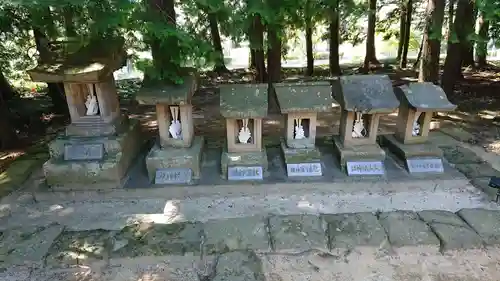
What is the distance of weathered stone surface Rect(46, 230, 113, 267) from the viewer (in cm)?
373

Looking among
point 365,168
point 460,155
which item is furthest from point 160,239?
point 460,155

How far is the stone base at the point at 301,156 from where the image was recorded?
522cm

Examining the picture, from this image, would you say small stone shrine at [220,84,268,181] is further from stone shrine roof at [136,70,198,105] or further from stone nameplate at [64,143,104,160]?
stone nameplate at [64,143,104,160]

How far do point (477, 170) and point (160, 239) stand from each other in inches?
194

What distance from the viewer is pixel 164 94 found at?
15.6 ft

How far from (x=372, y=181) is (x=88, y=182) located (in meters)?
4.16

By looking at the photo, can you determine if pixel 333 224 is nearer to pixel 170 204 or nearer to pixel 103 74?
pixel 170 204

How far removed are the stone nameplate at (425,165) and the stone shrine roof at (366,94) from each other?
1.00m

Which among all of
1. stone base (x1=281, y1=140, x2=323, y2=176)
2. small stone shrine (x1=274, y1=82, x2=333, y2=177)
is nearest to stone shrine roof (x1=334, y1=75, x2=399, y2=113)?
small stone shrine (x1=274, y1=82, x2=333, y2=177)

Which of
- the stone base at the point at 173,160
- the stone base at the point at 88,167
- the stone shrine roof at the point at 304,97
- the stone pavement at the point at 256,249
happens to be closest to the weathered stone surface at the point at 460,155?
the stone pavement at the point at 256,249

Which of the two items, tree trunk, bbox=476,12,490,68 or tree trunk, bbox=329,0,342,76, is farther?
tree trunk, bbox=329,0,342,76

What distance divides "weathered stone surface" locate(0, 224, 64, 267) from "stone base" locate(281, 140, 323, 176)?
3.16 m

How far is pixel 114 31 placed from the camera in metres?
5.09

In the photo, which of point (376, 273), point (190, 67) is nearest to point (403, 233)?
point (376, 273)
